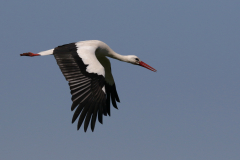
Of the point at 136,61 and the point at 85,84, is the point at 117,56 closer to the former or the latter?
the point at 136,61

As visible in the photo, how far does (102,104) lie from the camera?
9.91 metres

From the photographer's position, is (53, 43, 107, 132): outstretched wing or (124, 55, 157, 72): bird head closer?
(53, 43, 107, 132): outstretched wing

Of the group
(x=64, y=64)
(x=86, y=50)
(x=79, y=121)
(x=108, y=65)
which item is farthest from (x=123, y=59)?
(x=79, y=121)

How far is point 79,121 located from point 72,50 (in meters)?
2.48

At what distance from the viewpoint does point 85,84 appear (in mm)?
9852

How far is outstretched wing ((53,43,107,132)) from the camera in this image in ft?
31.6

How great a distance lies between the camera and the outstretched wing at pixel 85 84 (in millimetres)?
9625

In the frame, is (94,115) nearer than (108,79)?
Yes

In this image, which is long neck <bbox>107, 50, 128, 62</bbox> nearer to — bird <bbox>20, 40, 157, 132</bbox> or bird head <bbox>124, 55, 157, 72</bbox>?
bird head <bbox>124, 55, 157, 72</bbox>

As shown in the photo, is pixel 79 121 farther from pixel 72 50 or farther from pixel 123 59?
pixel 123 59

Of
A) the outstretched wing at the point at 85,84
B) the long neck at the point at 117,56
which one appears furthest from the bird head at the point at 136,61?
the outstretched wing at the point at 85,84

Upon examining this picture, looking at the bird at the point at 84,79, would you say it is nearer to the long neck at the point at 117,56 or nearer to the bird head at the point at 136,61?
the long neck at the point at 117,56

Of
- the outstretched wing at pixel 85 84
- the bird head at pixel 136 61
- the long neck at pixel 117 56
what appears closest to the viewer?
the outstretched wing at pixel 85 84

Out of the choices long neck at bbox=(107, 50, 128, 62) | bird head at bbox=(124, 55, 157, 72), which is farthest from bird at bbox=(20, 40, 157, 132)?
bird head at bbox=(124, 55, 157, 72)
